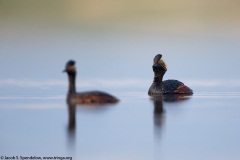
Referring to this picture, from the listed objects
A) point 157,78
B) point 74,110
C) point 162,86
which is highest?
point 157,78

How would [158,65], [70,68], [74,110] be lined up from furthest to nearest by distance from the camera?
[158,65], [70,68], [74,110]

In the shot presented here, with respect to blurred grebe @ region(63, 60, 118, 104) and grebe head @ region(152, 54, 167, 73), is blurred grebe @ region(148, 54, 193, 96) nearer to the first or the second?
grebe head @ region(152, 54, 167, 73)

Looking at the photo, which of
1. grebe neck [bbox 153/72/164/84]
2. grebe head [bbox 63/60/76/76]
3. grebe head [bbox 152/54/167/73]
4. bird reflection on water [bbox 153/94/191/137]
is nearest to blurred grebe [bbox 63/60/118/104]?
grebe head [bbox 63/60/76/76]

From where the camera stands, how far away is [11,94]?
32562mm

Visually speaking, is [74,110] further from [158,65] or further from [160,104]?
[158,65]

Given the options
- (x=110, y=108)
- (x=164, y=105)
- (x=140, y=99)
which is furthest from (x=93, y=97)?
(x=140, y=99)

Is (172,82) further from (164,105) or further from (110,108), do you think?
(110,108)

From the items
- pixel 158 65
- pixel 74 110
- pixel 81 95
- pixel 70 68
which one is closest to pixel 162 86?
pixel 158 65

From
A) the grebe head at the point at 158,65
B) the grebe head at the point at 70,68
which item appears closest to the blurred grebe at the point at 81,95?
the grebe head at the point at 70,68

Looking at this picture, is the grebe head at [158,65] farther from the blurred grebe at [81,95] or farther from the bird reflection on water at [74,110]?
the bird reflection on water at [74,110]

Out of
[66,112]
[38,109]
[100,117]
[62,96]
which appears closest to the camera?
[100,117]

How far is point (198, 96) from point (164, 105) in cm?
556

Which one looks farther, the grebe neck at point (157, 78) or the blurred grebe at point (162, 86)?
the grebe neck at point (157, 78)

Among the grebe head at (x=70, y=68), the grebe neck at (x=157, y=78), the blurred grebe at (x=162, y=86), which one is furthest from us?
the grebe neck at (x=157, y=78)
